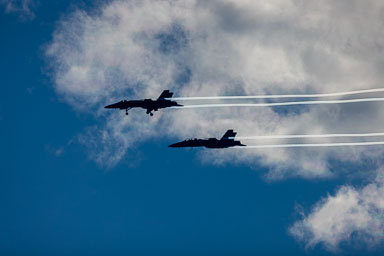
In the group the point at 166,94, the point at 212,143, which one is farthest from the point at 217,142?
the point at 166,94

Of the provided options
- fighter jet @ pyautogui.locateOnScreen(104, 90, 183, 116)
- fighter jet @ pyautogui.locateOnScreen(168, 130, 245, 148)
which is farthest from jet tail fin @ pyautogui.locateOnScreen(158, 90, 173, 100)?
fighter jet @ pyautogui.locateOnScreen(168, 130, 245, 148)

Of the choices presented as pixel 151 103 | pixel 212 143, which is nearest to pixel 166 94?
pixel 151 103

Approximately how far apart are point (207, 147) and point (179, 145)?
28.5 feet

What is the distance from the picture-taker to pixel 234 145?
176 meters

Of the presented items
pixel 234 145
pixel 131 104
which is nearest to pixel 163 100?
pixel 131 104

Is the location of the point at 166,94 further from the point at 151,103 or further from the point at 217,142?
the point at 217,142

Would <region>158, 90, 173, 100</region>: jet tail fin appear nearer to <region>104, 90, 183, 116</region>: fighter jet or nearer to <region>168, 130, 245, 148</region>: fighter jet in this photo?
<region>104, 90, 183, 116</region>: fighter jet

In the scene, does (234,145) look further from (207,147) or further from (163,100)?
(163,100)

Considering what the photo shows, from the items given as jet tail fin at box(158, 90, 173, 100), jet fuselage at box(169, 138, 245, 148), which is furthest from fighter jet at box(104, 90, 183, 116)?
jet fuselage at box(169, 138, 245, 148)

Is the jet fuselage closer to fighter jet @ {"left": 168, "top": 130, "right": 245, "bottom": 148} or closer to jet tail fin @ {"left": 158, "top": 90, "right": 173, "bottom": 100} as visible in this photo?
fighter jet @ {"left": 168, "top": 130, "right": 245, "bottom": 148}

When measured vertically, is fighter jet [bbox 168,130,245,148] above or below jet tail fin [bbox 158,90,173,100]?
below

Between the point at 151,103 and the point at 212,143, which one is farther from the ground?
the point at 151,103

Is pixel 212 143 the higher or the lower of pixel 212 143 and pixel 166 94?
the lower

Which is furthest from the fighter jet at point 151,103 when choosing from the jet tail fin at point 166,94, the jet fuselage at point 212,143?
the jet fuselage at point 212,143
